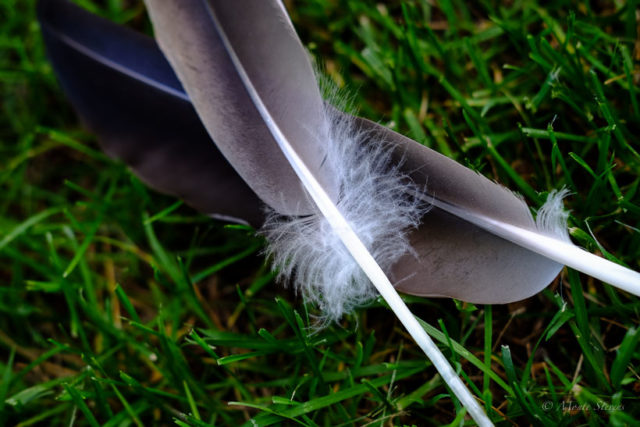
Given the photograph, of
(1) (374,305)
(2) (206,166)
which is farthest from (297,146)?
(1) (374,305)

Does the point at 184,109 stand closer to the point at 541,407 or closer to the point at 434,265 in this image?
the point at 434,265

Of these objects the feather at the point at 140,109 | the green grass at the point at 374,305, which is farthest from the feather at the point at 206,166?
the green grass at the point at 374,305

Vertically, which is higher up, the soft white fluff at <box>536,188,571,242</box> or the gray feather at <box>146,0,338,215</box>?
the gray feather at <box>146,0,338,215</box>

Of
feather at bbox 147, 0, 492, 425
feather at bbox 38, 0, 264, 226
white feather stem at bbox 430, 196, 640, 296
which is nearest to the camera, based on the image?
white feather stem at bbox 430, 196, 640, 296

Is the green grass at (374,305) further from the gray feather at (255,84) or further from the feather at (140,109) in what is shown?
the gray feather at (255,84)

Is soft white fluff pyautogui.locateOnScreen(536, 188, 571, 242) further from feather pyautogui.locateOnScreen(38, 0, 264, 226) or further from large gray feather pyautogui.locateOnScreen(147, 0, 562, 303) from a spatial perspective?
feather pyautogui.locateOnScreen(38, 0, 264, 226)

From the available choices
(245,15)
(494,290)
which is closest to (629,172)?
(494,290)

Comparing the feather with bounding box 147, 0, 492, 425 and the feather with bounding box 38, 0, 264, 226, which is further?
the feather with bounding box 38, 0, 264, 226

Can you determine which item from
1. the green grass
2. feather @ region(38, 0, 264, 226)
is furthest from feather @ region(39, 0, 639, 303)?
the green grass
